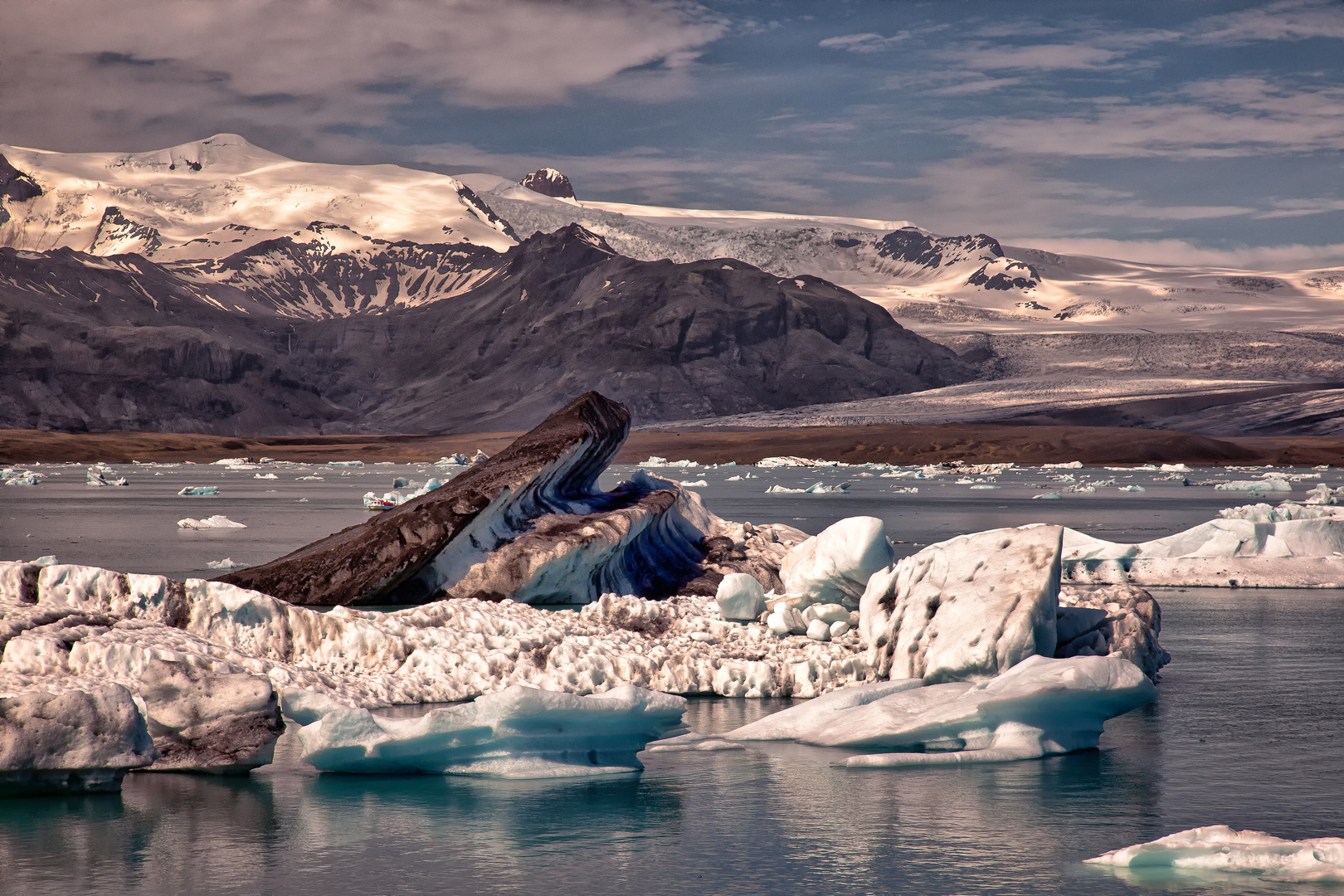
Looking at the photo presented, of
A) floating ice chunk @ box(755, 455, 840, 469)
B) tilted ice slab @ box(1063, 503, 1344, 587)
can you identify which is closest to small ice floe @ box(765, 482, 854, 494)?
tilted ice slab @ box(1063, 503, 1344, 587)

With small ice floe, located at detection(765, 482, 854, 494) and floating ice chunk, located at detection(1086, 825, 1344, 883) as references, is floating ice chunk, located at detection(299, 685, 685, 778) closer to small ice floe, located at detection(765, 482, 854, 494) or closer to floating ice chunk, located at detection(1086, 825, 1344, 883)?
floating ice chunk, located at detection(1086, 825, 1344, 883)

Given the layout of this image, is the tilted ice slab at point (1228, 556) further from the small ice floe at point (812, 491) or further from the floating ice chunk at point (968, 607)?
the small ice floe at point (812, 491)

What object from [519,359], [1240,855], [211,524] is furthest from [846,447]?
[1240,855]

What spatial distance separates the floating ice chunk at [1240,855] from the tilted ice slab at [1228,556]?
11.5 metres

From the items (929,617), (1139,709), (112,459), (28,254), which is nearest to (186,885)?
(929,617)

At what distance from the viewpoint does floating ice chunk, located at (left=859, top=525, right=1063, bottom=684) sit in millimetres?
9664

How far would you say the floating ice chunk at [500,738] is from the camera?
7.68 m

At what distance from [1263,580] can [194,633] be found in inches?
577

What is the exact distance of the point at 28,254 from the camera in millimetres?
198750

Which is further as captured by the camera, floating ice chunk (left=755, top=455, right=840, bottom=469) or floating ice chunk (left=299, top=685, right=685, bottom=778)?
floating ice chunk (left=755, top=455, right=840, bottom=469)

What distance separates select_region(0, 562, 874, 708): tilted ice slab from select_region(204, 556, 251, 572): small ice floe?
735 centimetres

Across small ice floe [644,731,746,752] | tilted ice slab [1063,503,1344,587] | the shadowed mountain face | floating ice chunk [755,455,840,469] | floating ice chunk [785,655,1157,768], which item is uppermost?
the shadowed mountain face

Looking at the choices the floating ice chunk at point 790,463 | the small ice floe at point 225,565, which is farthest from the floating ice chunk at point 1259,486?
the floating ice chunk at point 790,463

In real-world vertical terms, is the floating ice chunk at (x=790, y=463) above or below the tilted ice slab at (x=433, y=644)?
above
